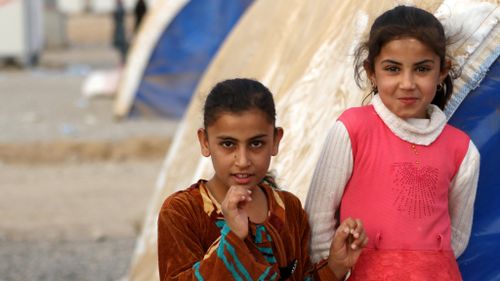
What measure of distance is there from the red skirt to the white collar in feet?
0.95

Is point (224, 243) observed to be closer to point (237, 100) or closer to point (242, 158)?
point (242, 158)

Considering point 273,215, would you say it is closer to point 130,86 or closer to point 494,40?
point 494,40

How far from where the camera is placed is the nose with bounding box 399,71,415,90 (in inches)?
110

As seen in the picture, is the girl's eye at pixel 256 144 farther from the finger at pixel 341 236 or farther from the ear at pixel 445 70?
the ear at pixel 445 70

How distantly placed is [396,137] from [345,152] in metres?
0.14

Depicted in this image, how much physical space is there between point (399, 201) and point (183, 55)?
34.5ft

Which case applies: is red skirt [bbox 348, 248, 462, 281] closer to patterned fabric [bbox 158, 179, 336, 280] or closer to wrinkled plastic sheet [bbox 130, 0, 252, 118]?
patterned fabric [bbox 158, 179, 336, 280]

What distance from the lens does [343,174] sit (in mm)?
2854

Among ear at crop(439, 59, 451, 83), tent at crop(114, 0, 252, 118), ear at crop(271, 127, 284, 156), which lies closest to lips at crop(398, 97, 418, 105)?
ear at crop(439, 59, 451, 83)

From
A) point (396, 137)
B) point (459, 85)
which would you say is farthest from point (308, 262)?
point (459, 85)

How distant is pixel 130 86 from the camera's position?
1354cm

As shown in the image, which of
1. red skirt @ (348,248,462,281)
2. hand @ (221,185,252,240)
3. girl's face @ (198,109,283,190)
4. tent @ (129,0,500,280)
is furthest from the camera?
tent @ (129,0,500,280)

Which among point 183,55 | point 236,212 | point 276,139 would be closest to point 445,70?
point 276,139

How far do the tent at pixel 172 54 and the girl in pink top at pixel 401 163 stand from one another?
976cm
